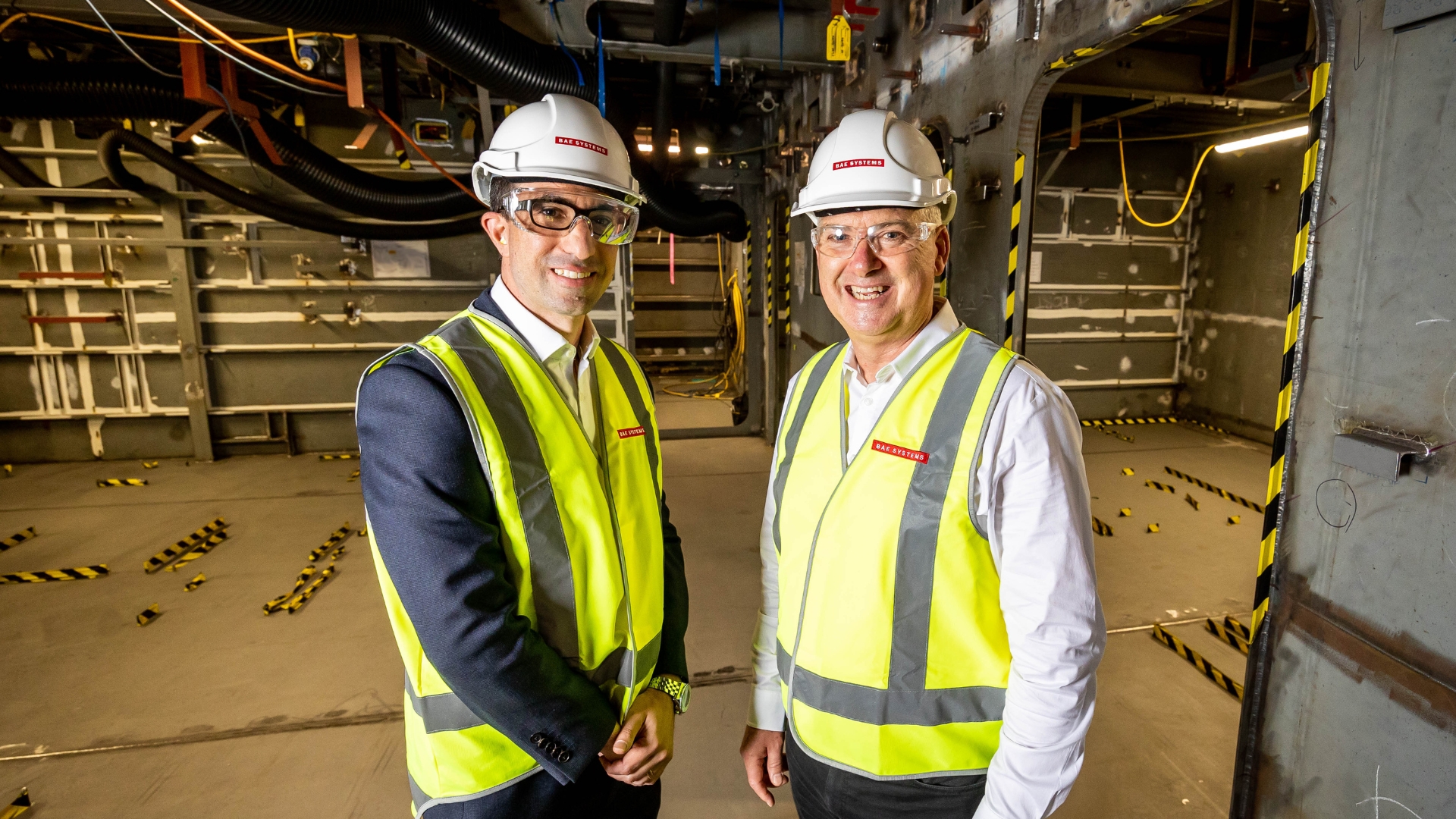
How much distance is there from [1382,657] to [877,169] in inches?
55.1

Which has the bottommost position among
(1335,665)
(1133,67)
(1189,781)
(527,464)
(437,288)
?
(1189,781)

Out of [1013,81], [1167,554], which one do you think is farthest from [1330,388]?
[1167,554]

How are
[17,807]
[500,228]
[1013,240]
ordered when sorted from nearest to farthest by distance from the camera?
1. [500,228]
2. [17,807]
3. [1013,240]

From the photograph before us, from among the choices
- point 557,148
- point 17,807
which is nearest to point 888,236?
point 557,148

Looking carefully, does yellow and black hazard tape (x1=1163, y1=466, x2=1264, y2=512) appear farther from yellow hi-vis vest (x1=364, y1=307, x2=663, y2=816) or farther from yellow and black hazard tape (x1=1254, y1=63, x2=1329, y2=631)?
yellow hi-vis vest (x1=364, y1=307, x2=663, y2=816)

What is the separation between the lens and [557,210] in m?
1.37

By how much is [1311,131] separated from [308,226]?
254 inches

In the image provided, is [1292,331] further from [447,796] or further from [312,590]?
[312,590]

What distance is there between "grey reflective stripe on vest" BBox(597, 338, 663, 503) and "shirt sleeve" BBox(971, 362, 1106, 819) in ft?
2.46

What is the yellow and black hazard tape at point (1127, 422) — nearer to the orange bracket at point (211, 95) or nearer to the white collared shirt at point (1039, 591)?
the white collared shirt at point (1039, 591)

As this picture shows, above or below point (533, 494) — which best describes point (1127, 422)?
below

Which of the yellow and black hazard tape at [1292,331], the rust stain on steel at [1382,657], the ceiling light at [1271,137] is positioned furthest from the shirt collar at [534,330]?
the ceiling light at [1271,137]

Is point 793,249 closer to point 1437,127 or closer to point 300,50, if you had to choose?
point 300,50

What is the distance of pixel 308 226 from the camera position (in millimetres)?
5574
